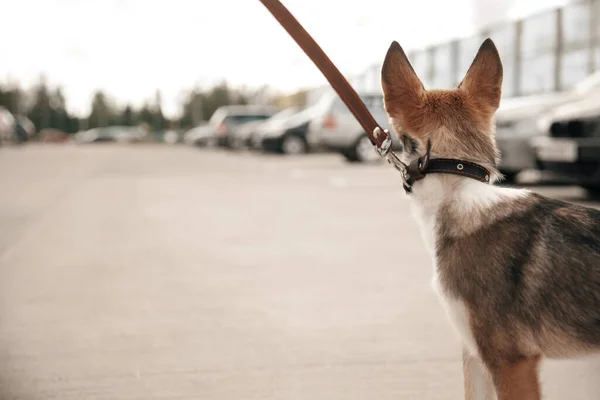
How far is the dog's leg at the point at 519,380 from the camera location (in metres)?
2.35

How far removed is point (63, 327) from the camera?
4.64 metres

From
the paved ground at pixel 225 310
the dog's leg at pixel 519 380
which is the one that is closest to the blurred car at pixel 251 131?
the paved ground at pixel 225 310

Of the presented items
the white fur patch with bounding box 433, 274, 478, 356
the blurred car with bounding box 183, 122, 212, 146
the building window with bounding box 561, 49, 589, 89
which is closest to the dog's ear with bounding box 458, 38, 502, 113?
the white fur patch with bounding box 433, 274, 478, 356

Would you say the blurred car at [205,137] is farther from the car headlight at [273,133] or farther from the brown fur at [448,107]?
the brown fur at [448,107]

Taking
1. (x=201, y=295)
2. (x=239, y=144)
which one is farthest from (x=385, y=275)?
(x=239, y=144)

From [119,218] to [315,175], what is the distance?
8.29 m

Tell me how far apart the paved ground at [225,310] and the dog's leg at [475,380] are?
2.10ft

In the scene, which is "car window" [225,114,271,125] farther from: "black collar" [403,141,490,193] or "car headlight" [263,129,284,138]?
"black collar" [403,141,490,193]

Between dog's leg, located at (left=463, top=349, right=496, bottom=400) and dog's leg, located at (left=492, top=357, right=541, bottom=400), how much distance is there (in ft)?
1.11

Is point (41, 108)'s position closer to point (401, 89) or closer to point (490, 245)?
point (401, 89)

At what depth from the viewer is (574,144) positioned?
9742mm

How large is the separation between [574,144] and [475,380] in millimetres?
7693

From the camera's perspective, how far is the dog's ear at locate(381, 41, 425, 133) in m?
2.56

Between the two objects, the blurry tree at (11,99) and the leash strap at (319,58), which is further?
the blurry tree at (11,99)
